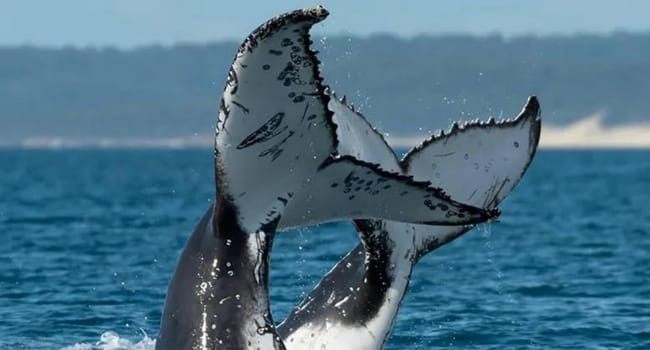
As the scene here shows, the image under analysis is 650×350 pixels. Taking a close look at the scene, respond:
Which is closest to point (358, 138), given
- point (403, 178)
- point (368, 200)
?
point (368, 200)

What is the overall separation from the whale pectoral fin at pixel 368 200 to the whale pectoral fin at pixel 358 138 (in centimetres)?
16

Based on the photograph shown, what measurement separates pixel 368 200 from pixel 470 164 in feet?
4.43

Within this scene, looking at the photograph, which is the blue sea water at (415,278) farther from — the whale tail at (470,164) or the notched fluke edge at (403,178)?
the notched fluke edge at (403,178)

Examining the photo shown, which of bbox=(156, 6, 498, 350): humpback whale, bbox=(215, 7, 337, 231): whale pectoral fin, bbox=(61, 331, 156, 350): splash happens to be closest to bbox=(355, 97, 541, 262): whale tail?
bbox=(156, 6, 498, 350): humpback whale

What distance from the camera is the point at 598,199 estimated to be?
52719 mm

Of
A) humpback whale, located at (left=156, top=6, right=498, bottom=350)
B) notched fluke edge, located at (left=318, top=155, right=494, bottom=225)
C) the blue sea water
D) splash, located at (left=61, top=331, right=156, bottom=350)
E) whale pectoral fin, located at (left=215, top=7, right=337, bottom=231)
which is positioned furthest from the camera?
the blue sea water

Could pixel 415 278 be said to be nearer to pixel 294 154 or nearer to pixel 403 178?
pixel 403 178

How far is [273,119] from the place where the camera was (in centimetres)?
893

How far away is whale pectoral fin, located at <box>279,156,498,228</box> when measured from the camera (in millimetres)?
9211

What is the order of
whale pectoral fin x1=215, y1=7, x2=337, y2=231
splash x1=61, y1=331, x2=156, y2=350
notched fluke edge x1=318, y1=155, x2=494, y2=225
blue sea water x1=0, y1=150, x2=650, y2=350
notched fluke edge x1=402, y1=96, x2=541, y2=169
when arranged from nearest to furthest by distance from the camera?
whale pectoral fin x1=215, y1=7, x2=337, y2=231 → notched fluke edge x1=318, y1=155, x2=494, y2=225 → notched fluke edge x1=402, y1=96, x2=541, y2=169 → splash x1=61, y1=331, x2=156, y2=350 → blue sea water x1=0, y1=150, x2=650, y2=350

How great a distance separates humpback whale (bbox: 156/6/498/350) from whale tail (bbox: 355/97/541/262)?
878 mm

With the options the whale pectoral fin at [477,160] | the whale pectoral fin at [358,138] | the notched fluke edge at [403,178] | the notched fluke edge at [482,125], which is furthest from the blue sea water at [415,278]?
the notched fluke edge at [403,178]

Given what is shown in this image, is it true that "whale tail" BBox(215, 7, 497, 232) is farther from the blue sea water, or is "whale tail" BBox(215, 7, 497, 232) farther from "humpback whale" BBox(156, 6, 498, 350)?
the blue sea water

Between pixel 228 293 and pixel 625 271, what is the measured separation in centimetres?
1513
